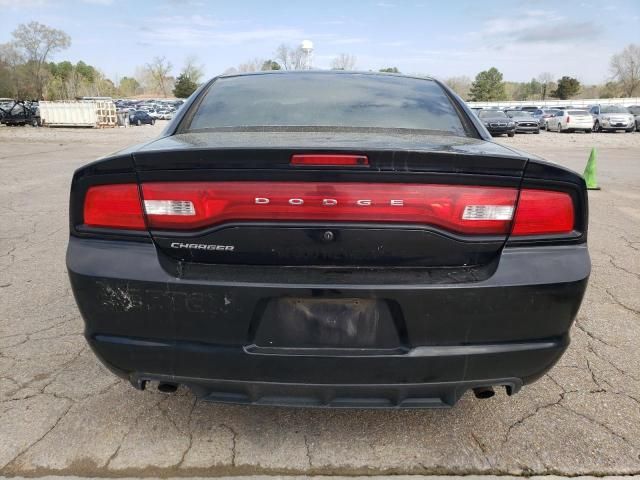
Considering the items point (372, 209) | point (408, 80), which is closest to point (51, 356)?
point (372, 209)

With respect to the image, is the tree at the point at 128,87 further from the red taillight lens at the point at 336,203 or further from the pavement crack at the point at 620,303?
the red taillight lens at the point at 336,203

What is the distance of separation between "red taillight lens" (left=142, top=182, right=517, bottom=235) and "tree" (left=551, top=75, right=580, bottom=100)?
84304mm

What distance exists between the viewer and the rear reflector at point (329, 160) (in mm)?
1717

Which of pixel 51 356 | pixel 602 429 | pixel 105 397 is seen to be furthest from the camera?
pixel 51 356

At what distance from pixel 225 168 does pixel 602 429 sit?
204 cm

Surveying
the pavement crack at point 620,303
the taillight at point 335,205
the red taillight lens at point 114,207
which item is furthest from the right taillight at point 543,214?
the pavement crack at point 620,303

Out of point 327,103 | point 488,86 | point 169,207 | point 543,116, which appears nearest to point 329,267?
point 169,207

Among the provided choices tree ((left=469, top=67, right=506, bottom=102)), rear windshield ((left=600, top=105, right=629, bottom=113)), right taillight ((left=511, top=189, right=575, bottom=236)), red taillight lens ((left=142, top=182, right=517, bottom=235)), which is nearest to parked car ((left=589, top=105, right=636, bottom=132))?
rear windshield ((left=600, top=105, right=629, bottom=113))

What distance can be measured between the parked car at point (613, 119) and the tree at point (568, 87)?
51.8 meters

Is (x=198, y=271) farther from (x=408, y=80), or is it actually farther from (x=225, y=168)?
(x=408, y=80)

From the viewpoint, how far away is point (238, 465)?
2021 millimetres

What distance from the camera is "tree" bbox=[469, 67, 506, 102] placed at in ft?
268

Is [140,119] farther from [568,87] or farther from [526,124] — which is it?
[568,87]

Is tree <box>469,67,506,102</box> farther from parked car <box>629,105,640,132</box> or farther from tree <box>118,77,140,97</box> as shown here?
tree <box>118,77,140,97</box>
